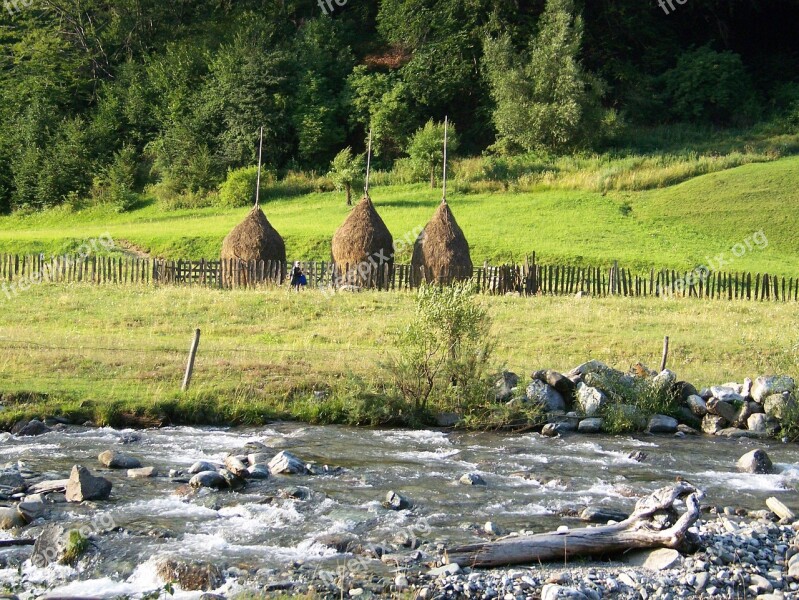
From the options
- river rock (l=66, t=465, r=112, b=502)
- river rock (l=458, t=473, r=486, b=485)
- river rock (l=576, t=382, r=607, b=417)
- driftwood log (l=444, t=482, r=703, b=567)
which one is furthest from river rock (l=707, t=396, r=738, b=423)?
river rock (l=66, t=465, r=112, b=502)

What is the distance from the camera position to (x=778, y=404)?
46.9 feet

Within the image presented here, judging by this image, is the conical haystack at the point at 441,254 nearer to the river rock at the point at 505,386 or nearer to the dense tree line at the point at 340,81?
the river rock at the point at 505,386

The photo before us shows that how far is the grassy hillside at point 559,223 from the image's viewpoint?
113ft

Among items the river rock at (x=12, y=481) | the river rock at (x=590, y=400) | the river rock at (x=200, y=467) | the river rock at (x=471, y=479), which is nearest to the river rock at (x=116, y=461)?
the river rock at (x=200, y=467)

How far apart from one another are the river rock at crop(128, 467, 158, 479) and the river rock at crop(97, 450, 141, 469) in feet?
0.88

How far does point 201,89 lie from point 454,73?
14.9 m

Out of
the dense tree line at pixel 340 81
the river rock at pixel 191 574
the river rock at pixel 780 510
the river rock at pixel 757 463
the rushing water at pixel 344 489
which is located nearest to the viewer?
the river rock at pixel 191 574

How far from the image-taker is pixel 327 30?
5778cm

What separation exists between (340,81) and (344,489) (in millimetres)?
47784

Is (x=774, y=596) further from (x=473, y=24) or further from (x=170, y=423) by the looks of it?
(x=473, y=24)

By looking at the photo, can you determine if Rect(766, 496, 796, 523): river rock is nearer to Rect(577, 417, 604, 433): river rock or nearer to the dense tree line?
Rect(577, 417, 604, 433): river rock

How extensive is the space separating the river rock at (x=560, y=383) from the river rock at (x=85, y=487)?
23.7 ft

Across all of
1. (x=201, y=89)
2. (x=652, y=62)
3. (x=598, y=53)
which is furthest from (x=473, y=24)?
(x=201, y=89)

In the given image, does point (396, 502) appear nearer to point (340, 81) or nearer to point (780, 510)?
point (780, 510)
